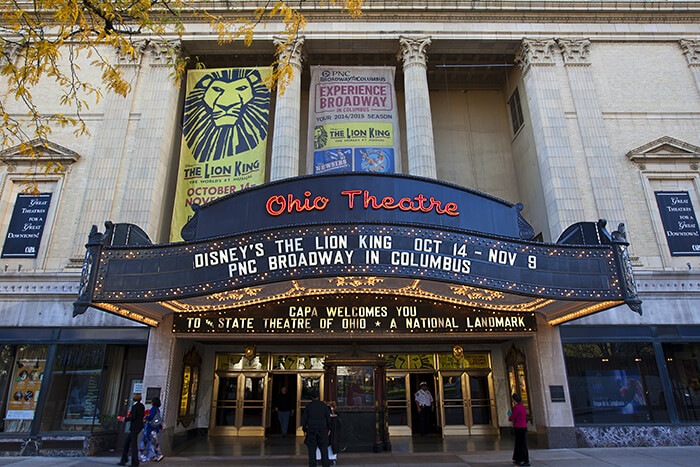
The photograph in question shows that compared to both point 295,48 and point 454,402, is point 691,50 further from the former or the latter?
point 454,402

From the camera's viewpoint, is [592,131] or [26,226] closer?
[26,226]

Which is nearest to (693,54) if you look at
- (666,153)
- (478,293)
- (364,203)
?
(666,153)

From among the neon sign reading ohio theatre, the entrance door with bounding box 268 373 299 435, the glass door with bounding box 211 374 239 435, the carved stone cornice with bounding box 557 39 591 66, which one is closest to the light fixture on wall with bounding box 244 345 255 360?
the glass door with bounding box 211 374 239 435

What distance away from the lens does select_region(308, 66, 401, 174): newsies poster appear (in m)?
16.8

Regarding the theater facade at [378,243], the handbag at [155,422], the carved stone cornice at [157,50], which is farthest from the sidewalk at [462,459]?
the carved stone cornice at [157,50]

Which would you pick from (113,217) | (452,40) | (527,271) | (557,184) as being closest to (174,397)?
(113,217)

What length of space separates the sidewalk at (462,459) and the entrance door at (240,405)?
4.19 meters

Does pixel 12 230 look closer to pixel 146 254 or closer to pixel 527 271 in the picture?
pixel 146 254

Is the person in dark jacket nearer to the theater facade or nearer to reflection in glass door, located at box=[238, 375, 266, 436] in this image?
the theater facade

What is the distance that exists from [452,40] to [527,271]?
12.6 m

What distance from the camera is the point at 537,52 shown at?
59.3 feet

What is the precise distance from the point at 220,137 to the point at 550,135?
12.6 meters

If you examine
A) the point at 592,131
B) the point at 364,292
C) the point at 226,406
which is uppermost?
Answer: the point at 592,131

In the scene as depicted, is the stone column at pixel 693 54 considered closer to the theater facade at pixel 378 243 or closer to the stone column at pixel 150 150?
the theater facade at pixel 378 243
